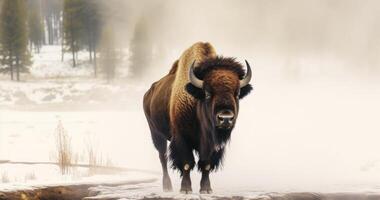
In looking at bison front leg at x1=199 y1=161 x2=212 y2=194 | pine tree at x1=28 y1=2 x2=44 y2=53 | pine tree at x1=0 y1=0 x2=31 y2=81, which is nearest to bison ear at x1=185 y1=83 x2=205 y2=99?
bison front leg at x1=199 y1=161 x2=212 y2=194

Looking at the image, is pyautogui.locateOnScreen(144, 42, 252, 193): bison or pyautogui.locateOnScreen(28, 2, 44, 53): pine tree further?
pyautogui.locateOnScreen(28, 2, 44, 53): pine tree

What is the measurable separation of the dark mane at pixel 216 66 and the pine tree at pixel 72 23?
71.3m

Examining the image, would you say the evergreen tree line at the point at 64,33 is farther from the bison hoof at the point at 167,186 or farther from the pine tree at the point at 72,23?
the bison hoof at the point at 167,186

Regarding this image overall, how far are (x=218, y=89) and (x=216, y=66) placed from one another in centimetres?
64

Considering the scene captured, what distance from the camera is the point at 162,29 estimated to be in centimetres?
10662

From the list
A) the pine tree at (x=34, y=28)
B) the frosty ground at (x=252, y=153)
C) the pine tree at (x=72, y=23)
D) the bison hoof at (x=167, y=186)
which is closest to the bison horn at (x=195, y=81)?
the frosty ground at (x=252, y=153)

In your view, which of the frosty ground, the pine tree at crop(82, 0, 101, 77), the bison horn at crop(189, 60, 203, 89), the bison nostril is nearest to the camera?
the bison nostril

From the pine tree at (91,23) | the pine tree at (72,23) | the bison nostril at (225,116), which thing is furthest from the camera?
the pine tree at (91,23)

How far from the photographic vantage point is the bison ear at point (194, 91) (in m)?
8.94

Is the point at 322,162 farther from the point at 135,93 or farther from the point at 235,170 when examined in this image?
the point at 135,93

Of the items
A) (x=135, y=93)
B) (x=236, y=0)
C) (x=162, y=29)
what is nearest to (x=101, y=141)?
(x=135, y=93)

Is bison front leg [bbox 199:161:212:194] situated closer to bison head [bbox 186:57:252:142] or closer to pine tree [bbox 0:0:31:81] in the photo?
bison head [bbox 186:57:252:142]

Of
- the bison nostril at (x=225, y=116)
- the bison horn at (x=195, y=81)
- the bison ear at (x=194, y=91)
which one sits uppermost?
the bison horn at (x=195, y=81)

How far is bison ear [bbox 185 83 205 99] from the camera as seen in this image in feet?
29.3
